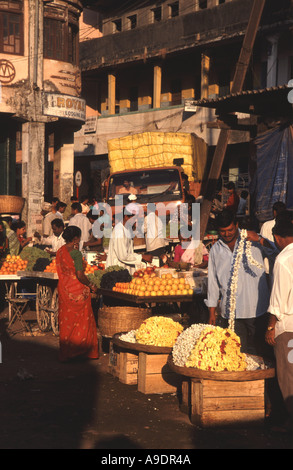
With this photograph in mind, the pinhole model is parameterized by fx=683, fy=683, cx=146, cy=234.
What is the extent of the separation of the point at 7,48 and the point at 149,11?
1291cm

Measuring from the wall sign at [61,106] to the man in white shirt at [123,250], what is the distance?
12796 millimetres

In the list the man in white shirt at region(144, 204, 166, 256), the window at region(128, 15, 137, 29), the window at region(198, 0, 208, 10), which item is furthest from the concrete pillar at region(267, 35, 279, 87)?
the man in white shirt at region(144, 204, 166, 256)

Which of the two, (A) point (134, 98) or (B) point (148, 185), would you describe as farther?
(A) point (134, 98)

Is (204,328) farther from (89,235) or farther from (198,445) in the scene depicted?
(89,235)

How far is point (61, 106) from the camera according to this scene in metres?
23.4

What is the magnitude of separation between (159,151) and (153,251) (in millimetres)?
7454

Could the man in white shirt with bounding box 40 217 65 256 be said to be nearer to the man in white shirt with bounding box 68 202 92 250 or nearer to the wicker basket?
the man in white shirt with bounding box 68 202 92 250

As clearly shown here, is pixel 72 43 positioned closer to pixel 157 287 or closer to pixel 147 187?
pixel 147 187

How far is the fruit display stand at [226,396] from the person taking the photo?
6516mm

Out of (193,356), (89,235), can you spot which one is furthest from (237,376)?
(89,235)

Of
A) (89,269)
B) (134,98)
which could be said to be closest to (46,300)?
(89,269)

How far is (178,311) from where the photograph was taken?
11320 millimetres

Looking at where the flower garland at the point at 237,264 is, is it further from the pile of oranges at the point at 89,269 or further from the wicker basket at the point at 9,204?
the wicker basket at the point at 9,204

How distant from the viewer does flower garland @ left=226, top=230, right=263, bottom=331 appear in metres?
7.36
